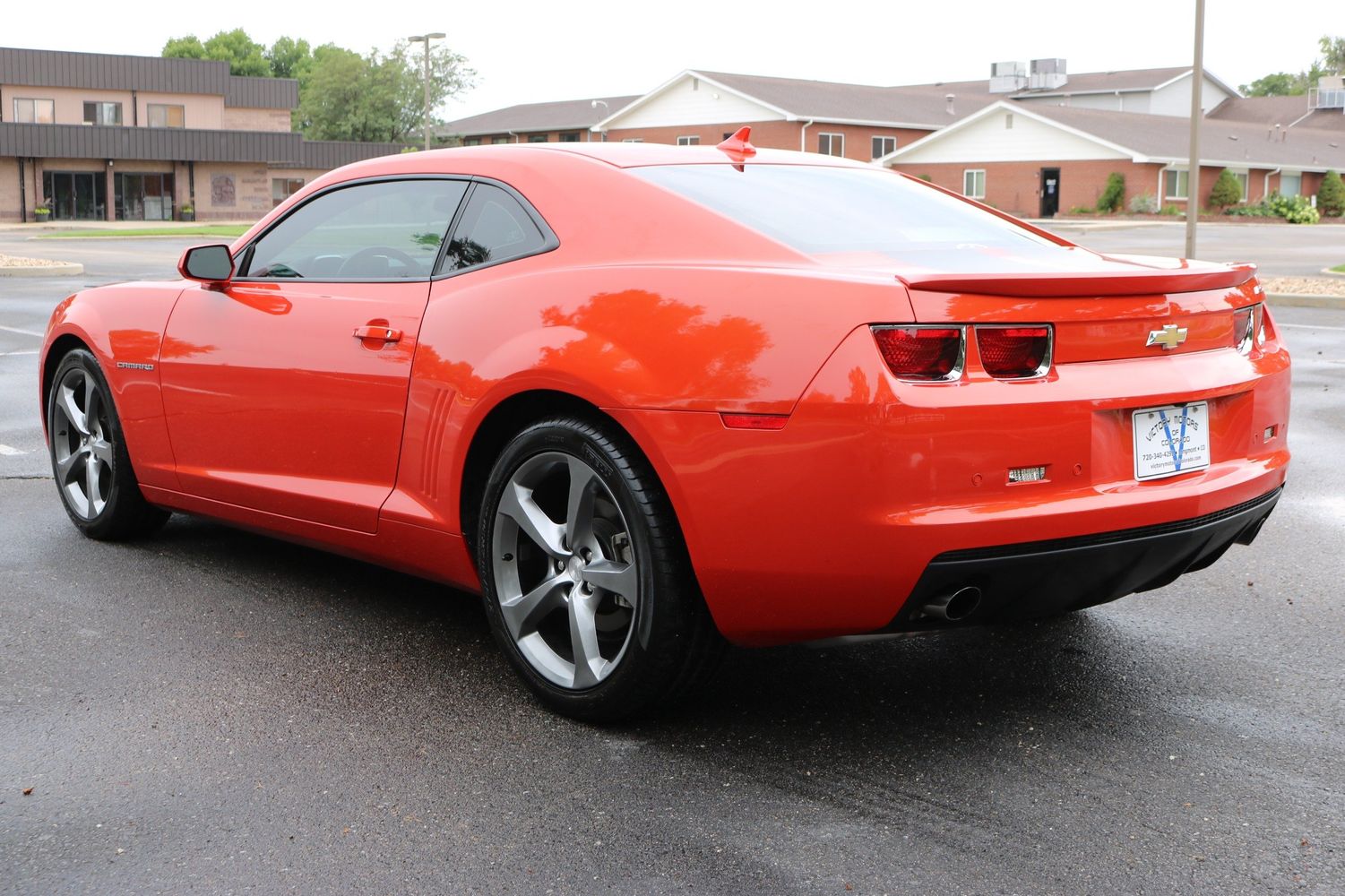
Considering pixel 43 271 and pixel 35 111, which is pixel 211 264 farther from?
pixel 35 111

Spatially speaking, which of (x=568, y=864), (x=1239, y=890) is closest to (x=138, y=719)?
(x=568, y=864)

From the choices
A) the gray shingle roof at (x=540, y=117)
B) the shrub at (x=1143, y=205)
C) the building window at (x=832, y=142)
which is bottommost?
the shrub at (x=1143, y=205)

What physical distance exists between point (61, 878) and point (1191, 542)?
267cm

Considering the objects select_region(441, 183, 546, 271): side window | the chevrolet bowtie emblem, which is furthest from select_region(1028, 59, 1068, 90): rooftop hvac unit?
the chevrolet bowtie emblem

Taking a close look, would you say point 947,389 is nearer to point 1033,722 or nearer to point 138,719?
point 1033,722

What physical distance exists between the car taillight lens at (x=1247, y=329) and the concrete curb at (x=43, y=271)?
24.2m

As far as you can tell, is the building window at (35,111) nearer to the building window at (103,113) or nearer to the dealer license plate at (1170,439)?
the building window at (103,113)

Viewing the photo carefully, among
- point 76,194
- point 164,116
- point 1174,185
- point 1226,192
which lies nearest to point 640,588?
point 1226,192

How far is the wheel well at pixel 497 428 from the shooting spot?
12.2ft

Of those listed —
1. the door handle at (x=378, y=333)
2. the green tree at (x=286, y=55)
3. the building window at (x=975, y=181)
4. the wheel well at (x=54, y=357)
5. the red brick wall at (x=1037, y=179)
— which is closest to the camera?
the door handle at (x=378, y=333)

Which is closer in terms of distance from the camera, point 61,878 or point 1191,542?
point 61,878

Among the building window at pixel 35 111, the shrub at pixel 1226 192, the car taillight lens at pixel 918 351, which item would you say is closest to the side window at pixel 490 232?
the car taillight lens at pixel 918 351

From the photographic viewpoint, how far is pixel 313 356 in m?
4.42

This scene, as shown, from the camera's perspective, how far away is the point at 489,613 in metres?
3.99
